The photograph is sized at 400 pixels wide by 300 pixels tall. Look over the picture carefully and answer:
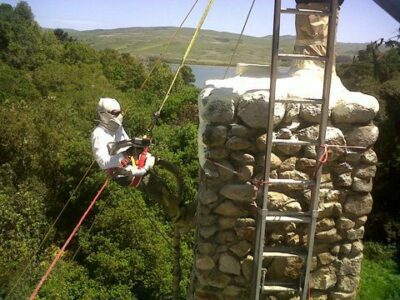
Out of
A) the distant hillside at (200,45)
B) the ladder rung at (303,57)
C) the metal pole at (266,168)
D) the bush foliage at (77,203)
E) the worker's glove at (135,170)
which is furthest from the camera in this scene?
the distant hillside at (200,45)

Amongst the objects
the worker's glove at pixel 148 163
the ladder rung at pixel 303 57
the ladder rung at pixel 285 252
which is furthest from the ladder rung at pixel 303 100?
the worker's glove at pixel 148 163

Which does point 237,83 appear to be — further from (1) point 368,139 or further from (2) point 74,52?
(2) point 74,52

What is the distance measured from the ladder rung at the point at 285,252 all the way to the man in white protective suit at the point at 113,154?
1.23 metres

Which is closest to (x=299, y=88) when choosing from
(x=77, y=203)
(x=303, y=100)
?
(x=303, y=100)

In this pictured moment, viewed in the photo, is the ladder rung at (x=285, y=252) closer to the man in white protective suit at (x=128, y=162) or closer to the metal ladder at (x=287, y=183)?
the metal ladder at (x=287, y=183)

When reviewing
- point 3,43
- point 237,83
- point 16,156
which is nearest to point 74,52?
point 3,43

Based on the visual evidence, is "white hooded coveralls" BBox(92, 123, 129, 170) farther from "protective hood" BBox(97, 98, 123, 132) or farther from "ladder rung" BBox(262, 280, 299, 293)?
"ladder rung" BBox(262, 280, 299, 293)

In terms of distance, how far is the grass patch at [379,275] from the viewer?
550 inches

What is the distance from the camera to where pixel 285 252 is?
11.7ft

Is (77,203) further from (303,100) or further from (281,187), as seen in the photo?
(303,100)

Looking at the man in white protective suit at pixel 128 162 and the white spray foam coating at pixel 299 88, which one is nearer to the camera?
the white spray foam coating at pixel 299 88

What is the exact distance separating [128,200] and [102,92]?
12.0 meters

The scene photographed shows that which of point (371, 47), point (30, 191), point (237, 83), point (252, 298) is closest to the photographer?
point (252, 298)

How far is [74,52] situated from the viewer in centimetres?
3975
